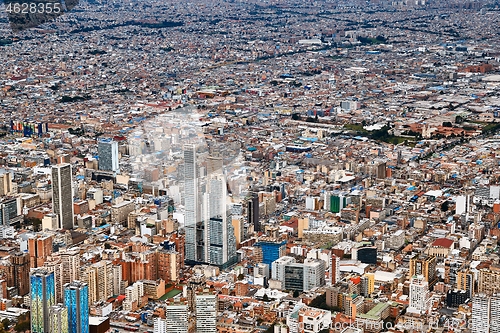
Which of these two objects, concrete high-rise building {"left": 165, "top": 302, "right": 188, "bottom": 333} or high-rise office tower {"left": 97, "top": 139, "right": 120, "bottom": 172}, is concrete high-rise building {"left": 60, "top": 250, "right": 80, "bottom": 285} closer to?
concrete high-rise building {"left": 165, "top": 302, "right": 188, "bottom": 333}

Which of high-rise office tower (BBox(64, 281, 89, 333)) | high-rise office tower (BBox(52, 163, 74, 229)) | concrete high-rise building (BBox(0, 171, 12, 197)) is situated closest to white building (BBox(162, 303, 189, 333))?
high-rise office tower (BBox(64, 281, 89, 333))

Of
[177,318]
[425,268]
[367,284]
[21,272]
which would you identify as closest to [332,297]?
[367,284]

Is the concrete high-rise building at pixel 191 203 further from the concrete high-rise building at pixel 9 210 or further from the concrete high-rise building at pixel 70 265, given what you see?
the concrete high-rise building at pixel 9 210

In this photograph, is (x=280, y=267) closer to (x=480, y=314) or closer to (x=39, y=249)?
Result: (x=480, y=314)

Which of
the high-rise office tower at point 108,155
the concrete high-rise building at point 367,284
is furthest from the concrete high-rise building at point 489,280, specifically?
the high-rise office tower at point 108,155

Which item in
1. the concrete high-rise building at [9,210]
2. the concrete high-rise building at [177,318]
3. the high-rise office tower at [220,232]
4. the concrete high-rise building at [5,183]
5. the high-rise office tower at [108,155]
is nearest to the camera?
the concrete high-rise building at [177,318]

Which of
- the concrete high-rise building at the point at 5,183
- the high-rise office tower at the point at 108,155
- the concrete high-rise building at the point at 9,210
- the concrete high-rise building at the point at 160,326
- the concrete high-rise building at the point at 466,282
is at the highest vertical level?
the high-rise office tower at the point at 108,155

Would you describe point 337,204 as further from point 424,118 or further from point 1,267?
point 424,118
